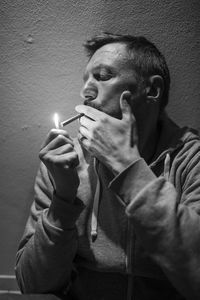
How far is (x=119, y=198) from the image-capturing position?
962mm

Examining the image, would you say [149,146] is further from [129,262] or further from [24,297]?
[24,297]

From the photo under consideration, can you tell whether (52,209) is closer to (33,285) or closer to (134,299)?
(33,285)

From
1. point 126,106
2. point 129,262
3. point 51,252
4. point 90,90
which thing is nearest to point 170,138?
point 126,106

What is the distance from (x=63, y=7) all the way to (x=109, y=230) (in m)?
0.81

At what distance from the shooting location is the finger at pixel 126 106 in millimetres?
1046

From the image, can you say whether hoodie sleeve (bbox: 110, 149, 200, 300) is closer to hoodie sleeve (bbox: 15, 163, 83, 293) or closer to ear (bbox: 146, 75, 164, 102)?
hoodie sleeve (bbox: 15, 163, 83, 293)

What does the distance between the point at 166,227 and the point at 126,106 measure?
376mm

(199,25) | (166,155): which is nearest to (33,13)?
(199,25)

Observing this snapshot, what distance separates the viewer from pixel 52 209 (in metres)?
1.02

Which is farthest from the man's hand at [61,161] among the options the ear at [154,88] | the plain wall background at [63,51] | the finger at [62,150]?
the plain wall background at [63,51]

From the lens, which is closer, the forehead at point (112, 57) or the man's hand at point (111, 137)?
the man's hand at point (111, 137)

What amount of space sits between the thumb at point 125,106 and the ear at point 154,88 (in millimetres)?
82

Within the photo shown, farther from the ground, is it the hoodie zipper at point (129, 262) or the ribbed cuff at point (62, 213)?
the ribbed cuff at point (62, 213)

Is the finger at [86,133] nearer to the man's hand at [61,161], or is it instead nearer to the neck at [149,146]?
the man's hand at [61,161]
